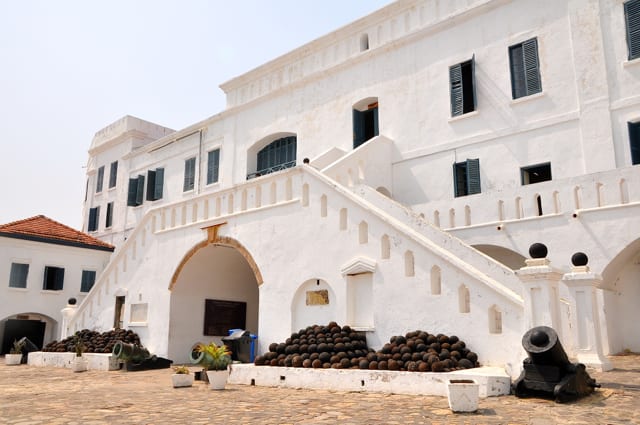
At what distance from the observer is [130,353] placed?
15.1 m

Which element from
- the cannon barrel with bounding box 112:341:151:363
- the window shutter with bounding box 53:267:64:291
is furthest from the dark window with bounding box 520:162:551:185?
the window shutter with bounding box 53:267:64:291

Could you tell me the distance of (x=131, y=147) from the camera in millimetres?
31031

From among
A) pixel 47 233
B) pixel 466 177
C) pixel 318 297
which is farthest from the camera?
pixel 47 233

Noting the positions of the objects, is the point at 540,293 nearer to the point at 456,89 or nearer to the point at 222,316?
the point at 456,89

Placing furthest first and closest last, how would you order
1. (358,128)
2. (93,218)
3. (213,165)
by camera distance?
(93,218), (213,165), (358,128)

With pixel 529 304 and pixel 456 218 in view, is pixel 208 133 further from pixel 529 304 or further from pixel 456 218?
pixel 529 304

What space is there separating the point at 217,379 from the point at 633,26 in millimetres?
13404

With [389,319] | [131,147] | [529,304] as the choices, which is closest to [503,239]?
[389,319]

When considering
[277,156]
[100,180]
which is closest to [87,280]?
[100,180]

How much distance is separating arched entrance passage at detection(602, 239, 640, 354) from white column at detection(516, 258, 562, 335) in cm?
478

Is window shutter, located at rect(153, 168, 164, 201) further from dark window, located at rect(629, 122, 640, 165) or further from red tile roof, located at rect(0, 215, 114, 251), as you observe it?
dark window, located at rect(629, 122, 640, 165)

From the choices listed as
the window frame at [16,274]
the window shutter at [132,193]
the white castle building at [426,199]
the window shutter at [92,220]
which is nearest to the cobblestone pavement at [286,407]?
the white castle building at [426,199]

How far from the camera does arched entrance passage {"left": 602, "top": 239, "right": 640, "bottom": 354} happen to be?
12.9 m

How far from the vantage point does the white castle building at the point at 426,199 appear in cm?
1091
